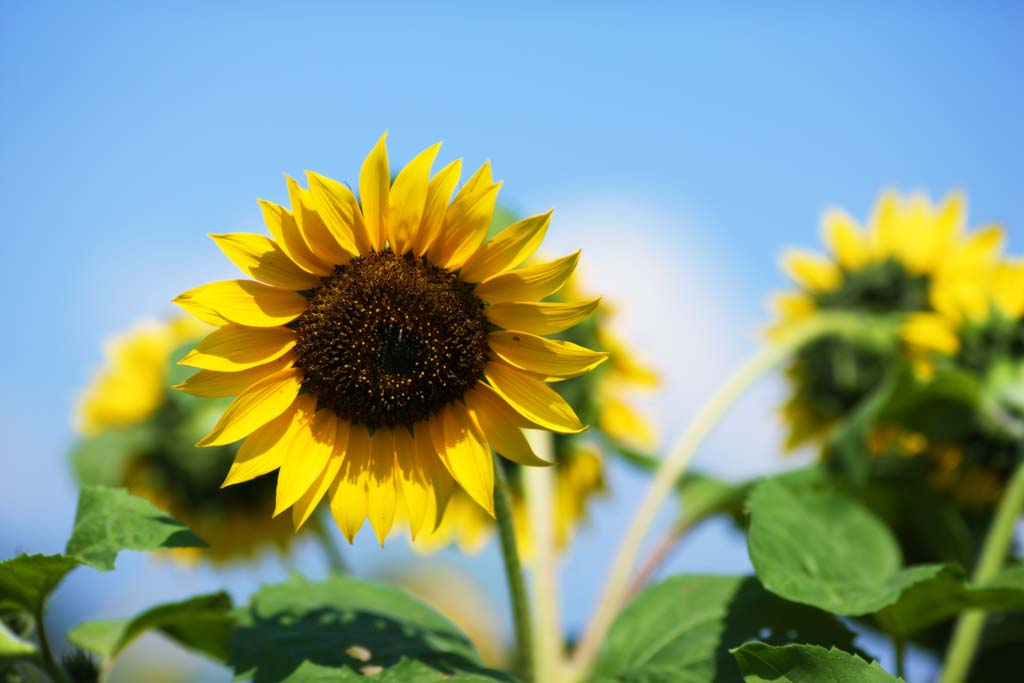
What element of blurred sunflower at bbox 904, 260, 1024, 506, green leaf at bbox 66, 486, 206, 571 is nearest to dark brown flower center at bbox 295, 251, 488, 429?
green leaf at bbox 66, 486, 206, 571

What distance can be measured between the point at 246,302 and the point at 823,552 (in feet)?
3.33

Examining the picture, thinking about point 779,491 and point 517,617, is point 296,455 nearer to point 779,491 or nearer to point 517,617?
point 517,617

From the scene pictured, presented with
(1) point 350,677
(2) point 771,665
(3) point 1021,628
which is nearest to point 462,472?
(1) point 350,677

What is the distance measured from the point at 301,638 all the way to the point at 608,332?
1.55m

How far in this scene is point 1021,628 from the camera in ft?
7.79

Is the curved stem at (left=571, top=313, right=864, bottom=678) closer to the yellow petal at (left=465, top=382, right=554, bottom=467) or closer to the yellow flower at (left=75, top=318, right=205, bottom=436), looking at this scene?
→ the yellow petal at (left=465, top=382, right=554, bottom=467)

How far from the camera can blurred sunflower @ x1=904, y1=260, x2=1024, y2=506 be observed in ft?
8.52

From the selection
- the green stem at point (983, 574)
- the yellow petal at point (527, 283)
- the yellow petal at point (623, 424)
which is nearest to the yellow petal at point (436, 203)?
the yellow petal at point (527, 283)

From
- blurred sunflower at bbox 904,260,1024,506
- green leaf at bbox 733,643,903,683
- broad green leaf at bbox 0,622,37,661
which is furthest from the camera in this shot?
blurred sunflower at bbox 904,260,1024,506

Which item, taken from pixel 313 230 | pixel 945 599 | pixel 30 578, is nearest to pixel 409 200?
pixel 313 230

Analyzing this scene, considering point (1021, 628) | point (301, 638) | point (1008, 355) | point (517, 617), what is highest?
point (1008, 355)

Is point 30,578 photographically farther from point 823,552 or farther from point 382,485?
point 823,552

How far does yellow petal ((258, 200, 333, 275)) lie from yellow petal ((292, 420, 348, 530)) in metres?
0.25

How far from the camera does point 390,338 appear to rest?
1.42 meters
